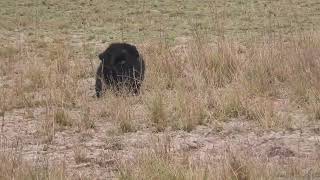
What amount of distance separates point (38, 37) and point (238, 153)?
10398mm

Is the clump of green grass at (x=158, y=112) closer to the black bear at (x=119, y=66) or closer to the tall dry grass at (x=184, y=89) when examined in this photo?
the tall dry grass at (x=184, y=89)

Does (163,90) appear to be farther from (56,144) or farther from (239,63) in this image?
(56,144)

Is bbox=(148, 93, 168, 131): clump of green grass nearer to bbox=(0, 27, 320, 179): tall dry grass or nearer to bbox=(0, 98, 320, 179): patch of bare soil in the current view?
bbox=(0, 27, 320, 179): tall dry grass

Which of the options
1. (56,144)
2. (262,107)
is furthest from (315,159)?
(56,144)

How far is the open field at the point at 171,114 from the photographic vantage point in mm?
5492

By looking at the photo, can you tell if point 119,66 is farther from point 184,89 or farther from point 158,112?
point 158,112

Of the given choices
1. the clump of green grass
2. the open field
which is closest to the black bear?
the open field

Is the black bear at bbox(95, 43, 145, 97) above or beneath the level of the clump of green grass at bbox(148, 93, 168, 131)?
above

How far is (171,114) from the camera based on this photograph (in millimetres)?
7688

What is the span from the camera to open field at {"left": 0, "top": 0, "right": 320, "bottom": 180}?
5492 mm

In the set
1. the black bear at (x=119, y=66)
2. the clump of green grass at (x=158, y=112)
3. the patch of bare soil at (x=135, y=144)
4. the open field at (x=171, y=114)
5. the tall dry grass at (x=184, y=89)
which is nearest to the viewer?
the open field at (x=171, y=114)

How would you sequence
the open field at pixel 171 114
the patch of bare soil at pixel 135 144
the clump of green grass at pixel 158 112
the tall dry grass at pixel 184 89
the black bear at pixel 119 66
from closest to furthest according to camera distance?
the open field at pixel 171 114
the patch of bare soil at pixel 135 144
the clump of green grass at pixel 158 112
the tall dry grass at pixel 184 89
the black bear at pixel 119 66

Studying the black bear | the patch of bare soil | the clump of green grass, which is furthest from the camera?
the black bear

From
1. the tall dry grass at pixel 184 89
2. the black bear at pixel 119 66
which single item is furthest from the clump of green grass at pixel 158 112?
the black bear at pixel 119 66
